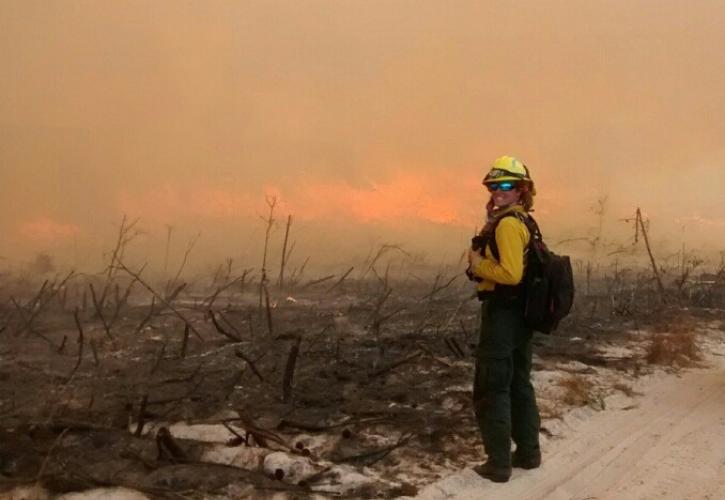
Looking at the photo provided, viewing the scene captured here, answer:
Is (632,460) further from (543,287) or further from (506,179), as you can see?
(506,179)

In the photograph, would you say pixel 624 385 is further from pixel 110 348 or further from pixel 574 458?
pixel 110 348

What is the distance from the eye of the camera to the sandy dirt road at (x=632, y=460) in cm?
416

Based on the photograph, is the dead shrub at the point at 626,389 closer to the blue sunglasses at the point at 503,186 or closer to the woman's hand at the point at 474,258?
the woman's hand at the point at 474,258

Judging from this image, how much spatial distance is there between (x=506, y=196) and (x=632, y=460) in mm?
2060

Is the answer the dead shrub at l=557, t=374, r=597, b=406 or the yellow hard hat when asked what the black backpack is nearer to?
the yellow hard hat

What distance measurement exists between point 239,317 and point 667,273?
1064cm

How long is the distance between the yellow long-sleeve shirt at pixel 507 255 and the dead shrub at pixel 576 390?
2.39 meters

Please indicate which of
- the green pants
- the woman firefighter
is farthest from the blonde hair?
the green pants

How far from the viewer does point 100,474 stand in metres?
3.91

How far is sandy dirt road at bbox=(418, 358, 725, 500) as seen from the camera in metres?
4.16

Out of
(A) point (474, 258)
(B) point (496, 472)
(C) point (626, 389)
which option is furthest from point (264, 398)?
(C) point (626, 389)

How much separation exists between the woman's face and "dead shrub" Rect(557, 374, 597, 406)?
2.50 meters

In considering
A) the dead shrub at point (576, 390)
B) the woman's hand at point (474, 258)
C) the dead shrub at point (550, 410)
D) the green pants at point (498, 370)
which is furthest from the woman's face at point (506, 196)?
the dead shrub at point (576, 390)

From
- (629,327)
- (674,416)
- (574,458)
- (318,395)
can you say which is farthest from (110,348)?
(629,327)
